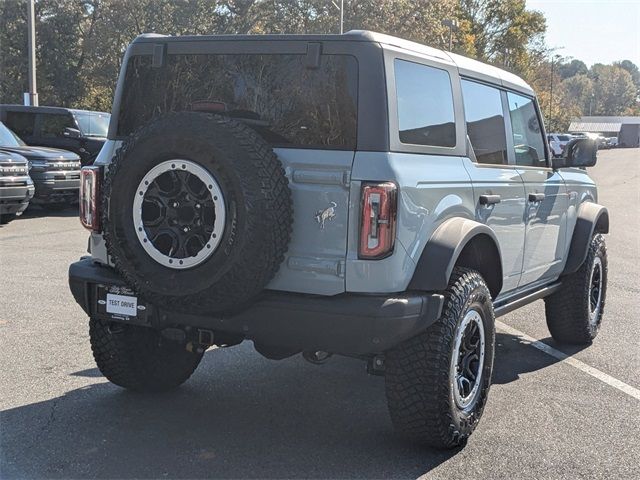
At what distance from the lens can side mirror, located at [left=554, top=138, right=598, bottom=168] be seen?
5738 millimetres

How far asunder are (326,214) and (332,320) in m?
0.50

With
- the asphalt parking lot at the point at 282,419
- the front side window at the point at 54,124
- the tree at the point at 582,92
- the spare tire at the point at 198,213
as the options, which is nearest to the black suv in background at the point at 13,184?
the front side window at the point at 54,124

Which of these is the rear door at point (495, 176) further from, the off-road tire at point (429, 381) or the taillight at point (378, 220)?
the taillight at point (378, 220)

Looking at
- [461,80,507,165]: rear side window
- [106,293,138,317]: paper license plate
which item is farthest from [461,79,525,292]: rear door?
[106,293,138,317]: paper license plate

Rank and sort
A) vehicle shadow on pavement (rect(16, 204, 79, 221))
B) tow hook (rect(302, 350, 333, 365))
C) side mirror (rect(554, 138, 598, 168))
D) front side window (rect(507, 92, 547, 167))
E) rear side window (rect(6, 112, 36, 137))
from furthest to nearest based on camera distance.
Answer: rear side window (rect(6, 112, 36, 137)) < vehicle shadow on pavement (rect(16, 204, 79, 221)) < side mirror (rect(554, 138, 598, 168)) < front side window (rect(507, 92, 547, 167)) < tow hook (rect(302, 350, 333, 365))

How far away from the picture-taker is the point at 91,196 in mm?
4148

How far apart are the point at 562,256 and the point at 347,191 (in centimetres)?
291

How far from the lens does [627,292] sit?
27.9ft

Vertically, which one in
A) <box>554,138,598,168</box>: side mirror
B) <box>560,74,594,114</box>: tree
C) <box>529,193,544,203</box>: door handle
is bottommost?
<box>529,193,544,203</box>: door handle

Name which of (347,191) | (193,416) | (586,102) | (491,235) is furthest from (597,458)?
(586,102)

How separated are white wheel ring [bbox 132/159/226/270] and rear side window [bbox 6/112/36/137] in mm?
13811

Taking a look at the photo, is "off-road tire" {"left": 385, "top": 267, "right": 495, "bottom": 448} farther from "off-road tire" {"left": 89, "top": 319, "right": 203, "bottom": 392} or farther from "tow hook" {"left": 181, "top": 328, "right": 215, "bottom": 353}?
"off-road tire" {"left": 89, "top": 319, "right": 203, "bottom": 392}

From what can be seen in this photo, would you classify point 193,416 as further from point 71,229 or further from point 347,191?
point 71,229

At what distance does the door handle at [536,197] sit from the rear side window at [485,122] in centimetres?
35
